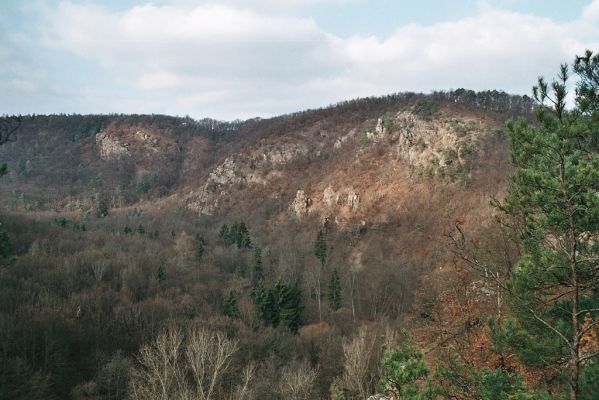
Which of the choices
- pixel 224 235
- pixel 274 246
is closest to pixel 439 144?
pixel 274 246

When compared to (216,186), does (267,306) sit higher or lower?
lower

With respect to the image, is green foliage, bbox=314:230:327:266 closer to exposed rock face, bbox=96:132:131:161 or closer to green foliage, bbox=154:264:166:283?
green foliage, bbox=154:264:166:283

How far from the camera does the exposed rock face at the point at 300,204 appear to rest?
94250 millimetres

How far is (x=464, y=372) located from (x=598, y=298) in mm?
3061

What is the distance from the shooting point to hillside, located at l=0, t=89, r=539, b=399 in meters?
33.8

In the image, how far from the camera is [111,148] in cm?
18025

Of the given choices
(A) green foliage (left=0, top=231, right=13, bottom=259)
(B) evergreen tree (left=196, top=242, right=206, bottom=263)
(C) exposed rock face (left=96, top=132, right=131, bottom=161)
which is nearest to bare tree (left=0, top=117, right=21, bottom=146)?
Answer: (A) green foliage (left=0, top=231, right=13, bottom=259)

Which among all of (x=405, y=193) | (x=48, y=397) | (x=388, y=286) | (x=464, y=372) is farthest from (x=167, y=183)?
(x=464, y=372)

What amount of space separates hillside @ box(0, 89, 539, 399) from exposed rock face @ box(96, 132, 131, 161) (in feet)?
71.5

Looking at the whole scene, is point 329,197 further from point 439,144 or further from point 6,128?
point 6,128

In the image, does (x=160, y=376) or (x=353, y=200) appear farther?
(x=353, y=200)

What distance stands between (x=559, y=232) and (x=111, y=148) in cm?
19618

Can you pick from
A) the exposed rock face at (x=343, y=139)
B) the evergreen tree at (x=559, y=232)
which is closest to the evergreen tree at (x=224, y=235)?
the exposed rock face at (x=343, y=139)

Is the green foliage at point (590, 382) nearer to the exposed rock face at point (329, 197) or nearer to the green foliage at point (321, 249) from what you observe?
the green foliage at point (321, 249)
